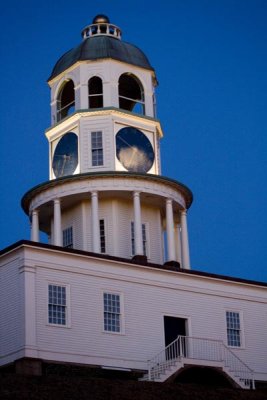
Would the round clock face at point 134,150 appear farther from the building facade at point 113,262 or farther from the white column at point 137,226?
the white column at point 137,226

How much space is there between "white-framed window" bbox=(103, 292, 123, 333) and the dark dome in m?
17.3

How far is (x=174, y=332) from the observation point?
4769cm

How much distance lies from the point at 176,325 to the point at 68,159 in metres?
13.4

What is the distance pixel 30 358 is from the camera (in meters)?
41.6

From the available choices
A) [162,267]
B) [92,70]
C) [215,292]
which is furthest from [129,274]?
[92,70]

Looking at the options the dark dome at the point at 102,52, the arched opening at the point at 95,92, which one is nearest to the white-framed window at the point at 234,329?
the arched opening at the point at 95,92

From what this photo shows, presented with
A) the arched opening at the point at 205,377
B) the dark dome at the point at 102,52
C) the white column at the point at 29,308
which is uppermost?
the dark dome at the point at 102,52

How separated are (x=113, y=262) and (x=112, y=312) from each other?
2332mm

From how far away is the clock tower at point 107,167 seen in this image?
174ft

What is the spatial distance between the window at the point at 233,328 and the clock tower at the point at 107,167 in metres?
5.12

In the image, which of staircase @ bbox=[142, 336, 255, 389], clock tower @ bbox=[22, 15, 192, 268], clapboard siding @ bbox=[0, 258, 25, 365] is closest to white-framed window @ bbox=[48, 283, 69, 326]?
clapboard siding @ bbox=[0, 258, 25, 365]

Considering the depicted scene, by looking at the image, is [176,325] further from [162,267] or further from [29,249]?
[29,249]

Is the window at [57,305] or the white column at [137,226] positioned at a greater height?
the white column at [137,226]

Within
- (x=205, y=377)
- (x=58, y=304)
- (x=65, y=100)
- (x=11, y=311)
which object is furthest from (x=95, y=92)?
(x=205, y=377)
